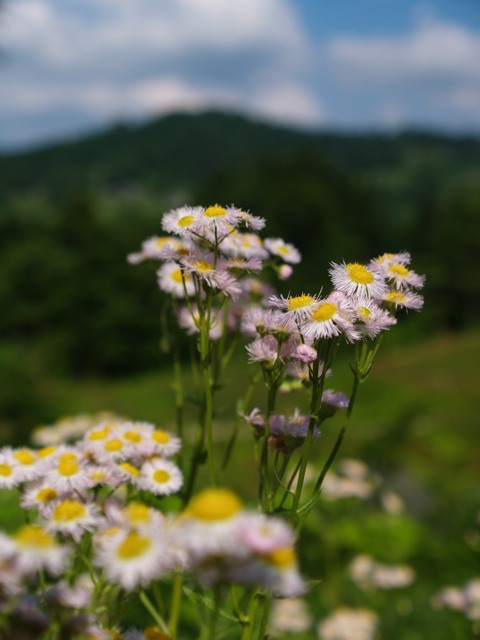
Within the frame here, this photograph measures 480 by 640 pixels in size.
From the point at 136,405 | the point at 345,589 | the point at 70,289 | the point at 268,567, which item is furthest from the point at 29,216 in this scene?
the point at 268,567

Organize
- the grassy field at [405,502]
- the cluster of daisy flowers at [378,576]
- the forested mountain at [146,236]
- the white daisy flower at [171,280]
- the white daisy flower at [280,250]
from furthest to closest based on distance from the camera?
the forested mountain at [146,236] < the grassy field at [405,502] < the cluster of daisy flowers at [378,576] < the white daisy flower at [171,280] < the white daisy flower at [280,250]

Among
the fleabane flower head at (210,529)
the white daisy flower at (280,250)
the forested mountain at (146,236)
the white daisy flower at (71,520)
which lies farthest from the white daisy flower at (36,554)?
the forested mountain at (146,236)

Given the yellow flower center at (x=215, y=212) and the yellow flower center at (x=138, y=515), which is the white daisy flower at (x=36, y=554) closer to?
the yellow flower center at (x=138, y=515)

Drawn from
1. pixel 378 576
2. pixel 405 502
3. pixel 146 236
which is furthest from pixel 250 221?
pixel 146 236

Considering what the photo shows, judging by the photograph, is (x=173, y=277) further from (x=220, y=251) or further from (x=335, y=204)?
(x=335, y=204)

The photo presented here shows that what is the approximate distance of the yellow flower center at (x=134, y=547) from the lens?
684mm

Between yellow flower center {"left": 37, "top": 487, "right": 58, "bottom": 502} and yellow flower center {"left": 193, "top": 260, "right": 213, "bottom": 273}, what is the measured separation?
17.0 inches

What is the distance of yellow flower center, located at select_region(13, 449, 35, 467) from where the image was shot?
123 centimetres

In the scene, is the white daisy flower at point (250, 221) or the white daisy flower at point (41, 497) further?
the white daisy flower at point (250, 221)

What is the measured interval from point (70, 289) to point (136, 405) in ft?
47.9

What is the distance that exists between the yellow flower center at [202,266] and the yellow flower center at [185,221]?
Answer: 7 cm

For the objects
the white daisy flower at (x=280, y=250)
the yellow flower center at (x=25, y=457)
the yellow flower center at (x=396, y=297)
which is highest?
the white daisy flower at (x=280, y=250)

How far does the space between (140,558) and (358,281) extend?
664 millimetres

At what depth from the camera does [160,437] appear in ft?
4.46
